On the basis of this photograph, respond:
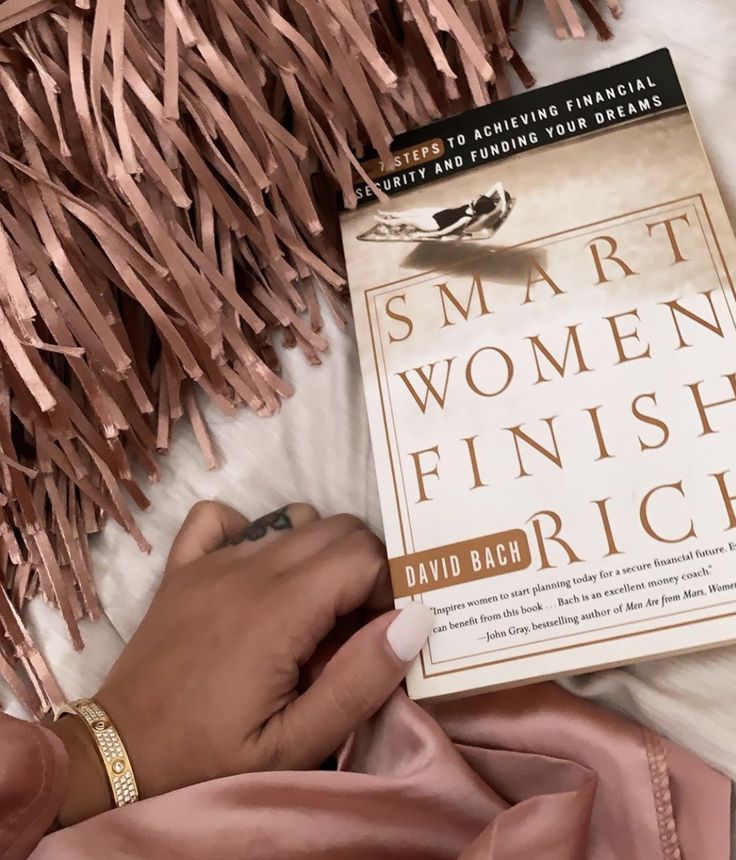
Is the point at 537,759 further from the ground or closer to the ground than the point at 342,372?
closer to the ground

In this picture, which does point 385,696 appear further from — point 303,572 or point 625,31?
point 625,31

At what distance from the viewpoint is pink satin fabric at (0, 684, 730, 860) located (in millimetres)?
405

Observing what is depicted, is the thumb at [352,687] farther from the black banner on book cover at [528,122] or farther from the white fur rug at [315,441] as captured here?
the black banner on book cover at [528,122]

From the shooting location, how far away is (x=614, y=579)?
0.41 metres

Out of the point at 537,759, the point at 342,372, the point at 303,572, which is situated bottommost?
the point at 537,759

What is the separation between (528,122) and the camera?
1.67ft

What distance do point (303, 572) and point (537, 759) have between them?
0.54 feet

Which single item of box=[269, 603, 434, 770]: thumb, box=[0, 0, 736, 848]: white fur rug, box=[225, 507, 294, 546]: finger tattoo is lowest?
box=[269, 603, 434, 770]: thumb

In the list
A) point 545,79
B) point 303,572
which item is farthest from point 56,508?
point 545,79

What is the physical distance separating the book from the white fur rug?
0.11 feet

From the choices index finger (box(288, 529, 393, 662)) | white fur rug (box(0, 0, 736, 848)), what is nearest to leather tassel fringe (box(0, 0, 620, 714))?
white fur rug (box(0, 0, 736, 848))

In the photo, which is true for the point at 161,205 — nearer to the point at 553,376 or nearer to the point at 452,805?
the point at 553,376

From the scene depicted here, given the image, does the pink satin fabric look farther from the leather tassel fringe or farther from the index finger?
the leather tassel fringe

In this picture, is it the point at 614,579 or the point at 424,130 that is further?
the point at 424,130
